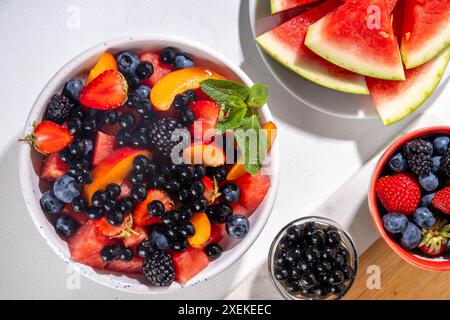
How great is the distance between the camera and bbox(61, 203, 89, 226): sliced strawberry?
4.00 ft

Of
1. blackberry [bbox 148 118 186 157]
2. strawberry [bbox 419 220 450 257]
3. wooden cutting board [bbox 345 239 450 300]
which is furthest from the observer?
wooden cutting board [bbox 345 239 450 300]

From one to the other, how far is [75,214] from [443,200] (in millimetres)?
726

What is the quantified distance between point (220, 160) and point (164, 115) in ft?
0.48

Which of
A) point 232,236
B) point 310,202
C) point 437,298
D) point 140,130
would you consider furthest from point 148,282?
point 437,298

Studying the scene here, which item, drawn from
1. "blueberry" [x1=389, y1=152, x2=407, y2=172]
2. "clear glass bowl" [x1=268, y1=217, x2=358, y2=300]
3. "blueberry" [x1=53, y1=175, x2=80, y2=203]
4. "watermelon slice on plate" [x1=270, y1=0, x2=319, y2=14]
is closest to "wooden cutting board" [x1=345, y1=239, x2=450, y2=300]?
"clear glass bowl" [x1=268, y1=217, x2=358, y2=300]

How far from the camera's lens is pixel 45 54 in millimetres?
1425

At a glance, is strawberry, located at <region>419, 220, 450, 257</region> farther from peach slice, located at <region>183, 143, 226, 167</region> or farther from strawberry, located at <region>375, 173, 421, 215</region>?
peach slice, located at <region>183, 143, 226, 167</region>

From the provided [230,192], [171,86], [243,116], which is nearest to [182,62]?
[171,86]

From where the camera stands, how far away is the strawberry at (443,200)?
4.02 ft

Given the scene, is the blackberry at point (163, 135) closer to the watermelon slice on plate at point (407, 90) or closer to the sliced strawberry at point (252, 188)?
the sliced strawberry at point (252, 188)

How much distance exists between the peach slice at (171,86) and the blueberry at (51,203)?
0.26 metres

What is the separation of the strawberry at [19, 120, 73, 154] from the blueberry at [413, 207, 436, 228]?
27.5 inches

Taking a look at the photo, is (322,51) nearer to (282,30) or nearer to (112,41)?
(282,30)

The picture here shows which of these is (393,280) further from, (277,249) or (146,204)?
(146,204)
